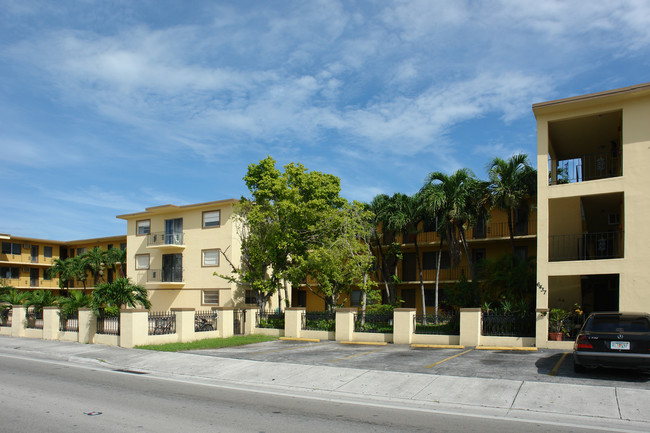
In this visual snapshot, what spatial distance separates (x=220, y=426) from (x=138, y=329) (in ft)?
41.7

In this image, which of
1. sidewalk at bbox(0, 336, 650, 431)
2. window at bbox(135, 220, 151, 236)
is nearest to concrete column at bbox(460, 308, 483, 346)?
sidewalk at bbox(0, 336, 650, 431)

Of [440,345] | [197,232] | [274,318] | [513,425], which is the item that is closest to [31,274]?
[197,232]

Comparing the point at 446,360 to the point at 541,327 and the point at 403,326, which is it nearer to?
the point at 541,327

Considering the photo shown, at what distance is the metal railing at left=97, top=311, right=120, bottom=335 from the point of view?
20.9m

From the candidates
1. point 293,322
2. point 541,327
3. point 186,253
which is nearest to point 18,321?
point 186,253

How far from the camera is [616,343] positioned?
11516 millimetres

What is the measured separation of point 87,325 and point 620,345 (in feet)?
63.9

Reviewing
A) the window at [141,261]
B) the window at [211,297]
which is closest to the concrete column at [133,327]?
the window at [211,297]

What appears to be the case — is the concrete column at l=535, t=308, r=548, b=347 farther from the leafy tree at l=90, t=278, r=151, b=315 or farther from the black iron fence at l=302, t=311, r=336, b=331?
the leafy tree at l=90, t=278, r=151, b=315

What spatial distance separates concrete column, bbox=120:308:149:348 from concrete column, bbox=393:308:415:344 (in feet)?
31.3

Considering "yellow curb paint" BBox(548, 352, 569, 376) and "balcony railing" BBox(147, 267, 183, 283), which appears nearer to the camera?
"yellow curb paint" BBox(548, 352, 569, 376)

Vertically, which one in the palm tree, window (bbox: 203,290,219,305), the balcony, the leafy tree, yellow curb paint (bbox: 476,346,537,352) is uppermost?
the palm tree

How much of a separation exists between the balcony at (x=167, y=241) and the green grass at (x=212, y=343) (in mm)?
16777

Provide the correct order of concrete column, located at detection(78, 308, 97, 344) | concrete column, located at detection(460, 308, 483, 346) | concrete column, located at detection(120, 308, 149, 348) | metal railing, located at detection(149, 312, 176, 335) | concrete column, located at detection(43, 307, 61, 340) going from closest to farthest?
concrete column, located at detection(460, 308, 483, 346) → concrete column, located at detection(120, 308, 149, 348) → metal railing, located at detection(149, 312, 176, 335) → concrete column, located at detection(78, 308, 97, 344) → concrete column, located at detection(43, 307, 61, 340)
